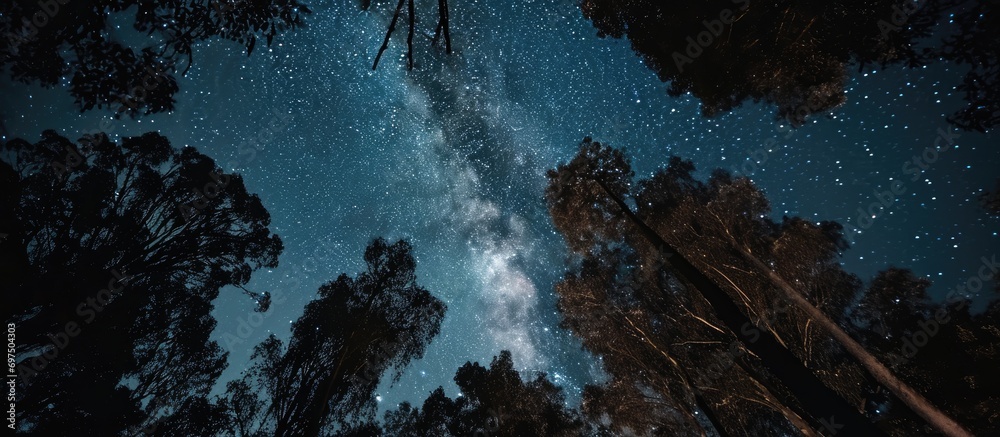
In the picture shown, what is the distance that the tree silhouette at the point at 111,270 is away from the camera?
8.04 meters

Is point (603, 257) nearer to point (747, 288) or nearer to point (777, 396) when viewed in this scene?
point (747, 288)

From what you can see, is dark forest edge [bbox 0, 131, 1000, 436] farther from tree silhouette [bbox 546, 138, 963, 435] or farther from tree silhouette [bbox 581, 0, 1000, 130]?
tree silhouette [bbox 581, 0, 1000, 130]

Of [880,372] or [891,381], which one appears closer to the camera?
[891,381]

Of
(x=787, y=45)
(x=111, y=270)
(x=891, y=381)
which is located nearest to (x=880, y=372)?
(x=891, y=381)

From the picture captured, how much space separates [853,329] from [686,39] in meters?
14.3

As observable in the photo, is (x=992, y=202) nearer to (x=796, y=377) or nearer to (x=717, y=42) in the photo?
(x=717, y=42)

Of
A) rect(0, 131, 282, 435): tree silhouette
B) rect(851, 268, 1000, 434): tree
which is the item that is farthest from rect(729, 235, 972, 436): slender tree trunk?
rect(0, 131, 282, 435): tree silhouette

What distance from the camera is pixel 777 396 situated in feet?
32.8

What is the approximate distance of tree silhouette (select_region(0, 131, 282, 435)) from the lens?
804cm

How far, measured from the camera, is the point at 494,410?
58.4ft

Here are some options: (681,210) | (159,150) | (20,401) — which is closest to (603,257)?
(681,210)

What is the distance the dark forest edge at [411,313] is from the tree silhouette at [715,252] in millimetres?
72

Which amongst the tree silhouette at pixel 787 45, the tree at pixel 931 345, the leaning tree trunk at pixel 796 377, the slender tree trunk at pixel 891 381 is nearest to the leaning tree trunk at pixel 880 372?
the slender tree trunk at pixel 891 381

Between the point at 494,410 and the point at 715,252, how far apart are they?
45.2 ft
